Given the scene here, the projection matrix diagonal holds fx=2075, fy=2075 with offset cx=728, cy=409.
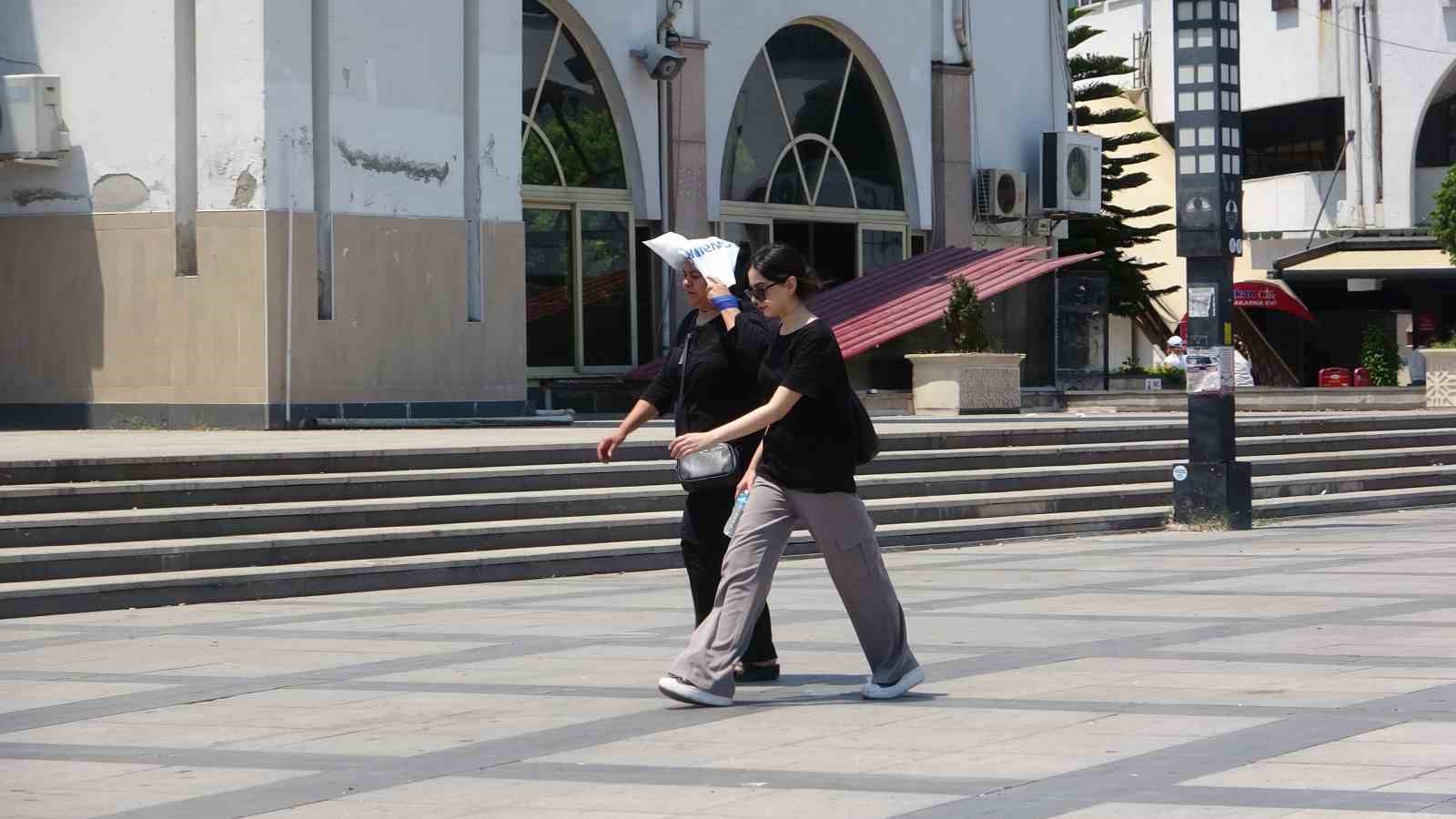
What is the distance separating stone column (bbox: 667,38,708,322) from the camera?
88.0 feet

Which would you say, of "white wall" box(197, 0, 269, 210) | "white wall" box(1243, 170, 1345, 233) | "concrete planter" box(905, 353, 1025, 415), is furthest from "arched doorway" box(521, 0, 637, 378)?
"white wall" box(1243, 170, 1345, 233)

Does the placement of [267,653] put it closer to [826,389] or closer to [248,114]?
[826,389]

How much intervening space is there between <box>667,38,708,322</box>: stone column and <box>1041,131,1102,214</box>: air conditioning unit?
666 cm

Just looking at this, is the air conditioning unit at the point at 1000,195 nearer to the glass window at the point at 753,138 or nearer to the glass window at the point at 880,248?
the glass window at the point at 880,248

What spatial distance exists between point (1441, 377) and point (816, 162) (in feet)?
29.4

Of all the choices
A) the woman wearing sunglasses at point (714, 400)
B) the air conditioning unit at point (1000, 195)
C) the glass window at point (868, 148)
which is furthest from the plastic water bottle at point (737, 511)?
the air conditioning unit at point (1000, 195)

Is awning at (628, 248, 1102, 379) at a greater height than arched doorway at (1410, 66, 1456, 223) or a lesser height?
lesser

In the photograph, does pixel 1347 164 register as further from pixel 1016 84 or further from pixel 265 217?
pixel 265 217

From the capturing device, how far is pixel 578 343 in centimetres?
2644

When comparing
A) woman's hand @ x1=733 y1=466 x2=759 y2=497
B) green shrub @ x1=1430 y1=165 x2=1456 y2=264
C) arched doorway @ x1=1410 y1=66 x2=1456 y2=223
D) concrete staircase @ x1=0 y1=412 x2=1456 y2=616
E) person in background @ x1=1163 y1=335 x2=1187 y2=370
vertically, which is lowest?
concrete staircase @ x1=0 y1=412 x2=1456 y2=616

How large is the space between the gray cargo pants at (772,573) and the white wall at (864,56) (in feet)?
65.2

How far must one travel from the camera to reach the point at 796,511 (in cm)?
785

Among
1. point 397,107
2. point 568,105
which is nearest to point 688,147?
point 568,105

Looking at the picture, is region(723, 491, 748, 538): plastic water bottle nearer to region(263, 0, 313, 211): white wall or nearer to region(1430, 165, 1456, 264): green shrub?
region(263, 0, 313, 211): white wall
